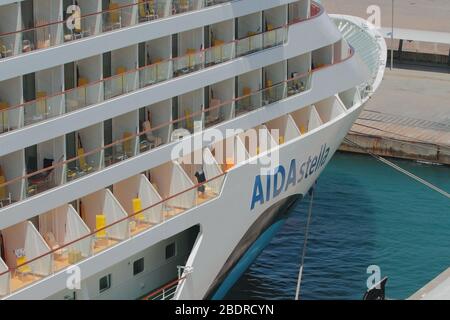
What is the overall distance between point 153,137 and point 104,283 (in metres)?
3.53

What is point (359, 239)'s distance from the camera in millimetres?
42156

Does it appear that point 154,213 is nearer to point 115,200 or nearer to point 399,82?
point 115,200

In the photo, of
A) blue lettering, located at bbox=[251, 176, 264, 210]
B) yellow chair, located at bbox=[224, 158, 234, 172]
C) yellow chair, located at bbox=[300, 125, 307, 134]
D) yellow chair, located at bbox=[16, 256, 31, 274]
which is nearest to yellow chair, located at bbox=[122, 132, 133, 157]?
yellow chair, located at bbox=[224, 158, 234, 172]

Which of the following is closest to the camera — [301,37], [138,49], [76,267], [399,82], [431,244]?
[76,267]

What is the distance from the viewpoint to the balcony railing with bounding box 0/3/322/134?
84.6 feet

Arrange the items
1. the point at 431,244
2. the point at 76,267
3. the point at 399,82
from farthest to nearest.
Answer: the point at 399,82, the point at 431,244, the point at 76,267

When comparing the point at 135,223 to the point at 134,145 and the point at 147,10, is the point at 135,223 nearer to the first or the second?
the point at 134,145

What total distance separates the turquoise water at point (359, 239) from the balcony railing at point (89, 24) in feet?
31.2

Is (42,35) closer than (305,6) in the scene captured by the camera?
Yes

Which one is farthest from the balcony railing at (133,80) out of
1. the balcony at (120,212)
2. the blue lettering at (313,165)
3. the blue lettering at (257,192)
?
the blue lettering at (313,165)

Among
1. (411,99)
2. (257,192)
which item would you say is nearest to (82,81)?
(257,192)

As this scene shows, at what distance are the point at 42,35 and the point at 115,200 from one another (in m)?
3.83
